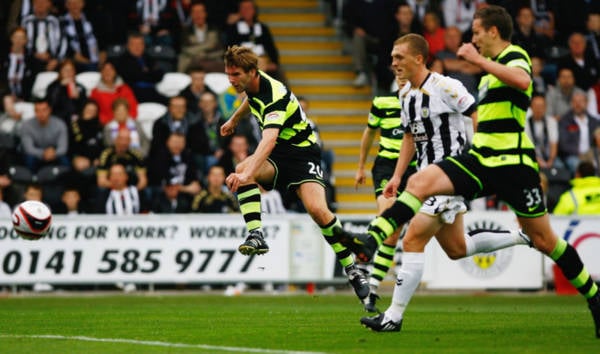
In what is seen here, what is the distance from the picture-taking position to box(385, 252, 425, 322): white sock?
1056cm

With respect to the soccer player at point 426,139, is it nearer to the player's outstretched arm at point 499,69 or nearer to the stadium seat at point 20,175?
the player's outstretched arm at point 499,69

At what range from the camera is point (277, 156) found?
40.7 feet

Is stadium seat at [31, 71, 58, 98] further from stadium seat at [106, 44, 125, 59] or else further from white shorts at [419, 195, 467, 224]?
white shorts at [419, 195, 467, 224]

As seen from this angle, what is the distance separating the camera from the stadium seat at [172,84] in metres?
22.1

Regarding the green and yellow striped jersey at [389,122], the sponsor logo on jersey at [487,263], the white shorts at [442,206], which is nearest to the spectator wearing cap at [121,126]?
the sponsor logo on jersey at [487,263]

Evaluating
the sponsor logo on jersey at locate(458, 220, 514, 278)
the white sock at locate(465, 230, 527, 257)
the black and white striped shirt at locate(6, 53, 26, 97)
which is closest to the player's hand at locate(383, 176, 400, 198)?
the white sock at locate(465, 230, 527, 257)

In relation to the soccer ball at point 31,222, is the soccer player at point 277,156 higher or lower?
higher

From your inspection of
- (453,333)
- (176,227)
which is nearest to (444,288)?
(176,227)

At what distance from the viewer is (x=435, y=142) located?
11.5 metres

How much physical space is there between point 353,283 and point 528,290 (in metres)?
7.68

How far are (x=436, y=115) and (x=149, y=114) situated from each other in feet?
35.7

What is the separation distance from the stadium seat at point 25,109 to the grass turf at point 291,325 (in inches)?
193

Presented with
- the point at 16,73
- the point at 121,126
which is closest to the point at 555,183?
the point at 121,126

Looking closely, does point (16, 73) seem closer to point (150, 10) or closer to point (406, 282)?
point (150, 10)
